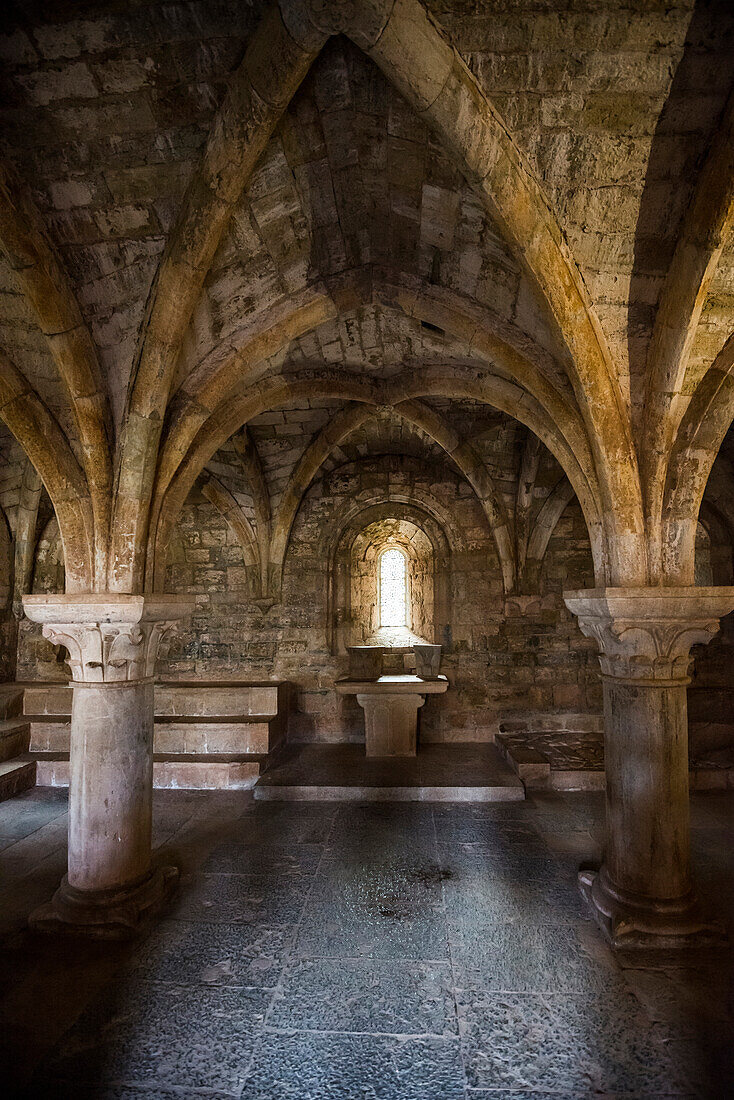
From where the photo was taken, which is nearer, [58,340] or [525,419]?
[58,340]

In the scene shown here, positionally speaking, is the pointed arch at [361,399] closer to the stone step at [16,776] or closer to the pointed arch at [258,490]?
the pointed arch at [258,490]

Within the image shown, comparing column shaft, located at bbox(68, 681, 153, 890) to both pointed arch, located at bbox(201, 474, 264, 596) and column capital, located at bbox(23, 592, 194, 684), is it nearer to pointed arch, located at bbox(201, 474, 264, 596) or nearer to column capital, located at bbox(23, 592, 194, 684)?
column capital, located at bbox(23, 592, 194, 684)

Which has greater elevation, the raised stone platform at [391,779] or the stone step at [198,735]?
the stone step at [198,735]

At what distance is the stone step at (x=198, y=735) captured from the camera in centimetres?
689

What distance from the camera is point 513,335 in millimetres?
3982

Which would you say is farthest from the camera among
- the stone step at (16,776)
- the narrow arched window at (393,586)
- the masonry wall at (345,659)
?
the narrow arched window at (393,586)

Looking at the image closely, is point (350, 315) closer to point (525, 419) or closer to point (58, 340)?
point (525, 419)

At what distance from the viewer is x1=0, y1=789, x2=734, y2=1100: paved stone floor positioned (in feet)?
7.74

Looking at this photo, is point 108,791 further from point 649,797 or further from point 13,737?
point 13,737

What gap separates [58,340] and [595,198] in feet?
10.3

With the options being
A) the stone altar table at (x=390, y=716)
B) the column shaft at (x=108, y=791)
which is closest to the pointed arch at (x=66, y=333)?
the column shaft at (x=108, y=791)

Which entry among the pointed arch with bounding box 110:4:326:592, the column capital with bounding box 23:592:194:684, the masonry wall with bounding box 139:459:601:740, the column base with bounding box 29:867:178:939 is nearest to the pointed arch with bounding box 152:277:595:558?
the pointed arch with bounding box 110:4:326:592

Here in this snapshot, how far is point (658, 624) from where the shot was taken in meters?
3.50

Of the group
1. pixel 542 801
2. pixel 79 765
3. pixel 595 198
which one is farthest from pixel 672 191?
pixel 542 801
